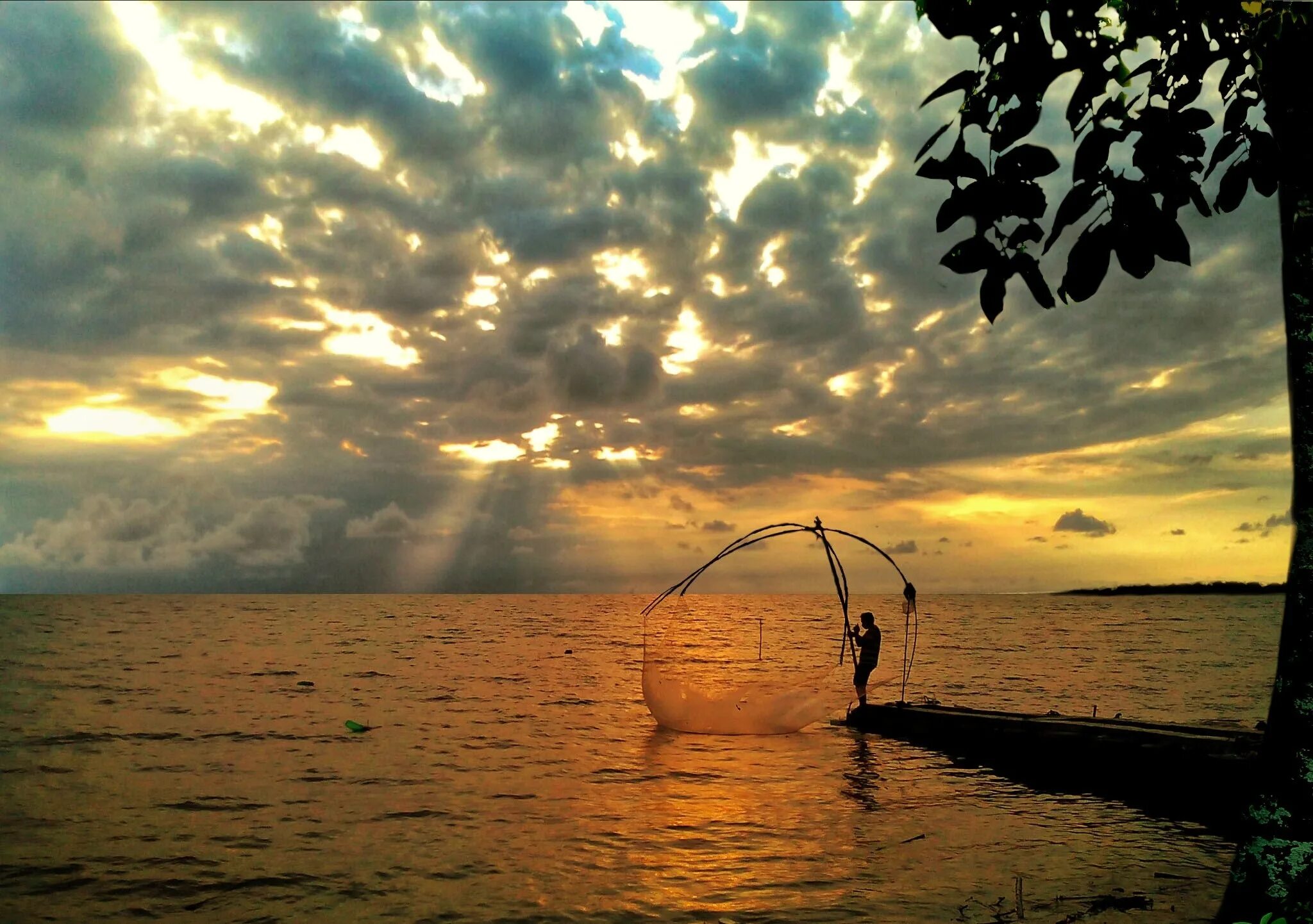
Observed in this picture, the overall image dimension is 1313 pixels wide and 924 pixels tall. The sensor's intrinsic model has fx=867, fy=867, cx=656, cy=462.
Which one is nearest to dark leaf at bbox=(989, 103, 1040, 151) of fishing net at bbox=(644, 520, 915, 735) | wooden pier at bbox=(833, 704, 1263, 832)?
wooden pier at bbox=(833, 704, 1263, 832)

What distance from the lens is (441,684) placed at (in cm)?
3959

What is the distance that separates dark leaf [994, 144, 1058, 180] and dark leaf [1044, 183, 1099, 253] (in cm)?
21

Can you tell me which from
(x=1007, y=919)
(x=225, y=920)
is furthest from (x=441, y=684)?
(x=1007, y=919)

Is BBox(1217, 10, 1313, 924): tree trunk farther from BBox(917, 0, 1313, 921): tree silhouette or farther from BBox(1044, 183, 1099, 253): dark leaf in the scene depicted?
BBox(1044, 183, 1099, 253): dark leaf

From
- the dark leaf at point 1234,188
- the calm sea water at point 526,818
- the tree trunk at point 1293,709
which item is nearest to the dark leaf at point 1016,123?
the dark leaf at point 1234,188

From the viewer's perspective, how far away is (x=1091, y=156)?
3.96m

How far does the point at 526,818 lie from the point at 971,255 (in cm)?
1377

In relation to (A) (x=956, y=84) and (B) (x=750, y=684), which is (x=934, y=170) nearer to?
(A) (x=956, y=84)

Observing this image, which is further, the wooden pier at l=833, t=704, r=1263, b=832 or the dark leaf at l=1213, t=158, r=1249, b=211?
the wooden pier at l=833, t=704, r=1263, b=832

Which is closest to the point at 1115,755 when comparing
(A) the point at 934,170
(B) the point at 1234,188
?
(B) the point at 1234,188

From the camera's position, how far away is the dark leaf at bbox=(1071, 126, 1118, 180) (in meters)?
3.96

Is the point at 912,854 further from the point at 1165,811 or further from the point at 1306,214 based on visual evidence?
the point at 1306,214

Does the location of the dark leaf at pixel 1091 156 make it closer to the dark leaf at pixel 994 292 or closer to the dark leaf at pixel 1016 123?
the dark leaf at pixel 1016 123

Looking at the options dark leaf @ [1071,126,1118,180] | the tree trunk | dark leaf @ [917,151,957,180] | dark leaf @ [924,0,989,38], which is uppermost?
dark leaf @ [924,0,989,38]
